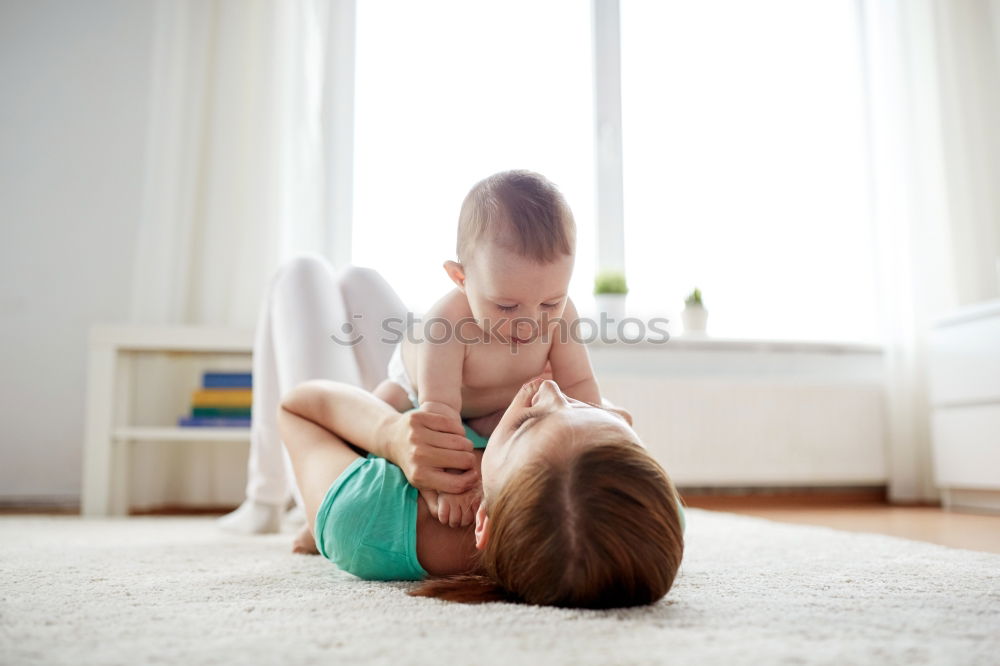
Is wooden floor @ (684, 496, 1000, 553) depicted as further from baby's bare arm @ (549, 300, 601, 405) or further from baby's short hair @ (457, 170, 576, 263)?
baby's short hair @ (457, 170, 576, 263)

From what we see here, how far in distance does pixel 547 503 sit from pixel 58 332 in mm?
2820

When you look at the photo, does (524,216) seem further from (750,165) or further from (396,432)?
(750,165)

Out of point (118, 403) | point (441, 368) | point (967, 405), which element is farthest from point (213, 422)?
point (967, 405)

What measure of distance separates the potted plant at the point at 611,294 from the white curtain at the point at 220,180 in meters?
1.11

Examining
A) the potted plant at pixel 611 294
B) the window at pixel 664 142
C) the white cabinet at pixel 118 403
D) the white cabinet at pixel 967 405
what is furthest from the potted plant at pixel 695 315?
the white cabinet at pixel 118 403

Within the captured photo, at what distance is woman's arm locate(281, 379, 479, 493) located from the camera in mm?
975

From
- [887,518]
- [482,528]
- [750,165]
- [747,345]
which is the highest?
[750,165]

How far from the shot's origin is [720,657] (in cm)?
63

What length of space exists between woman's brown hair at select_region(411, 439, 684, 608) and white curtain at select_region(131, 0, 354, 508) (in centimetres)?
230

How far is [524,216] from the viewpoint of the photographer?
1094 millimetres

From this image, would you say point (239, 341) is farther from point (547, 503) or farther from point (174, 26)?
point (547, 503)

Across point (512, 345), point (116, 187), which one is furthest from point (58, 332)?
point (512, 345)

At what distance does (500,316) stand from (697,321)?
7.55 feet

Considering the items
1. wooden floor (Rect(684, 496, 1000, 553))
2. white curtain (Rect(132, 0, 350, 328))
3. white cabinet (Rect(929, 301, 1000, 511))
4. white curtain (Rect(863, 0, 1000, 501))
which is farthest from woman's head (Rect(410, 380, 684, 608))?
white curtain (Rect(863, 0, 1000, 501))
